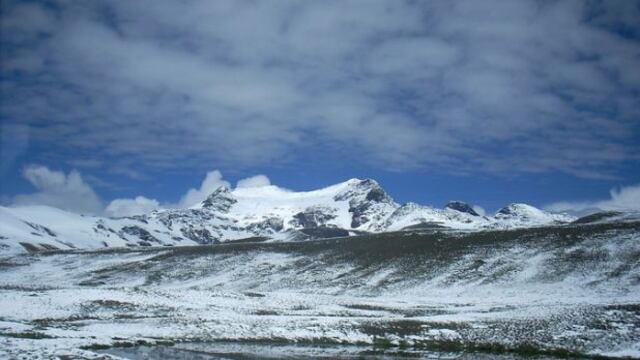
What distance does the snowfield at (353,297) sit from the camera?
3300cm

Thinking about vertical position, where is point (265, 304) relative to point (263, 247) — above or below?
below

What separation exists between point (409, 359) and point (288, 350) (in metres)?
6.76

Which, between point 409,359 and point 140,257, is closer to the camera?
point 409,359

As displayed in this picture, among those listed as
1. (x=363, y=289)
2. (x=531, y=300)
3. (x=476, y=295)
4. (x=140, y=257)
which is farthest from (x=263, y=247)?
(x=531, y=300)

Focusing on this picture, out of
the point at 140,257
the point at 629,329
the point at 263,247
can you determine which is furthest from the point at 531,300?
the point at 140,257

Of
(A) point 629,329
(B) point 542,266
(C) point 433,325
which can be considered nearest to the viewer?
(A) point 629,329

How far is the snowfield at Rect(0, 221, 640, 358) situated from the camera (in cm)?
3300

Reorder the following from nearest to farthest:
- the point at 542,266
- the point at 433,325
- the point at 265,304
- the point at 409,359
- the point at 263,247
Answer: the point at 409,359
the point at 433,325
the point at 265,304
the point at 542,266
the point at 263,247

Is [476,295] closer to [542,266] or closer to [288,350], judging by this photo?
[542,266]

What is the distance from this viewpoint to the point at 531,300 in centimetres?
5588

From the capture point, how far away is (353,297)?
6588 centimetres

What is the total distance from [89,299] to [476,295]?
40.4 meters

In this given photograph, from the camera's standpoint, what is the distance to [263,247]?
108312mm

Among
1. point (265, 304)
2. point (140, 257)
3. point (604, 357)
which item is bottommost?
point (604, 357)
